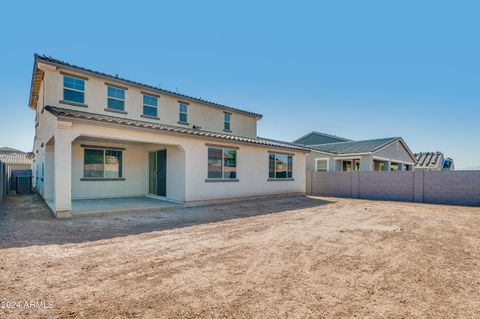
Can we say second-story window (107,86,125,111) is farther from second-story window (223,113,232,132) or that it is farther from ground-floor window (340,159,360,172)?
ground-floor window (340,159,360,172)

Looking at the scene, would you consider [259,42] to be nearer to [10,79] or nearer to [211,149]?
[211,149]

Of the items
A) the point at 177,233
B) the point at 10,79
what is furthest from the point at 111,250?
the point at 10,79

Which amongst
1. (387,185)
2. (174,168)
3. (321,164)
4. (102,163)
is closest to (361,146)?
(321,164)

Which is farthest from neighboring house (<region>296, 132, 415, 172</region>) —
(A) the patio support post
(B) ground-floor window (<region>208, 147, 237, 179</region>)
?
(A) the patio support post

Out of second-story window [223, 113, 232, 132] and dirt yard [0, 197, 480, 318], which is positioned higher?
second-story window [223, 113, 232, 132]

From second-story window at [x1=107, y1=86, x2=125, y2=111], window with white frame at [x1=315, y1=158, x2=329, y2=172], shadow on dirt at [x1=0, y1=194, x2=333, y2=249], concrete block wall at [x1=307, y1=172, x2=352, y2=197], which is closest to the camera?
shadow on dirt at [x1=0, y1=194, x2=333, y2=249]

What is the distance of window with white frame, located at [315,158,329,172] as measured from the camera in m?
22.0

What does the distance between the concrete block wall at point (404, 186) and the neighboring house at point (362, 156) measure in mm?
3300

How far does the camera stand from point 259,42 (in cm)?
1373

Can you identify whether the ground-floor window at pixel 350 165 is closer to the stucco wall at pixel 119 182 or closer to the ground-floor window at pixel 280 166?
the ground-floor window at pixel 280 166

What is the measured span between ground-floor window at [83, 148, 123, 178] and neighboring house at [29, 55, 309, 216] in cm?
4

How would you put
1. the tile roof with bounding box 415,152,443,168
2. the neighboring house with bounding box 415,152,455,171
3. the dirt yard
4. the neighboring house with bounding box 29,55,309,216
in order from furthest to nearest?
the tile roof with bounding box 415,152,443,168
the neighboring house with bounding box 415,152,455,171
the neighboring house with bounding box 29,55,309,216
the dirt yard

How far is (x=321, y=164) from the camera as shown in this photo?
882 inches

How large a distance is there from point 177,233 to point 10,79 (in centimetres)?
1394
